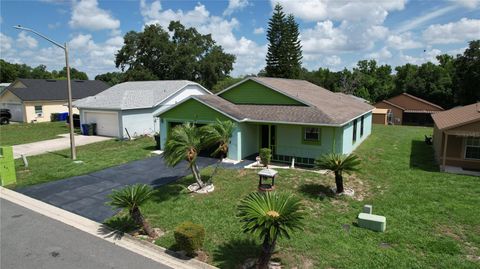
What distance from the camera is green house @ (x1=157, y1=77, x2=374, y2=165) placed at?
17141mm

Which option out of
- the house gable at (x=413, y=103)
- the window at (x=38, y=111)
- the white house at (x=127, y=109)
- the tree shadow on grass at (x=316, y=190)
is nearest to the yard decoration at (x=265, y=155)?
the tree shadow on grass at (x=316, y=190)

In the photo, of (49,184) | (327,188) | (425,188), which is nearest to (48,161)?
(49,184)

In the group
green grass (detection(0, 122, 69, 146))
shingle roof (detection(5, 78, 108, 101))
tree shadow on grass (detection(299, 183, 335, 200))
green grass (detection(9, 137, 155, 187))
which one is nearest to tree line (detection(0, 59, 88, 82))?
shingle roof (detection(5, 78, 108, 101))

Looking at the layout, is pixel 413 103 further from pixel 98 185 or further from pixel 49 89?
pixel 49 89

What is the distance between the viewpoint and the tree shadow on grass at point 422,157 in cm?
1692

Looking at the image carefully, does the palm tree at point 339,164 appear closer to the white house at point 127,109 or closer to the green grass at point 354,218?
the green grass at point 354,218

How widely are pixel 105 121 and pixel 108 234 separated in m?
19.8

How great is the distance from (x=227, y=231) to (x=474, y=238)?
7.15 metres

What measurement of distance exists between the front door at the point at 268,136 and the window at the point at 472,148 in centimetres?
993

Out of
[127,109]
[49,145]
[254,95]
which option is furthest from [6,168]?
[254,95]

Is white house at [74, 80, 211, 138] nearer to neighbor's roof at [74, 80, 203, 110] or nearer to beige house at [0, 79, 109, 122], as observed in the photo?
neighbor's roof at [74, 80, 203, 110]

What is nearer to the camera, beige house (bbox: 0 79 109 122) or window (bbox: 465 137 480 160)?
window (bbox: 465 137 480 160)

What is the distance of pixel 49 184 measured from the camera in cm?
1453

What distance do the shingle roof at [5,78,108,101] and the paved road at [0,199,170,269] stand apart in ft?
108
